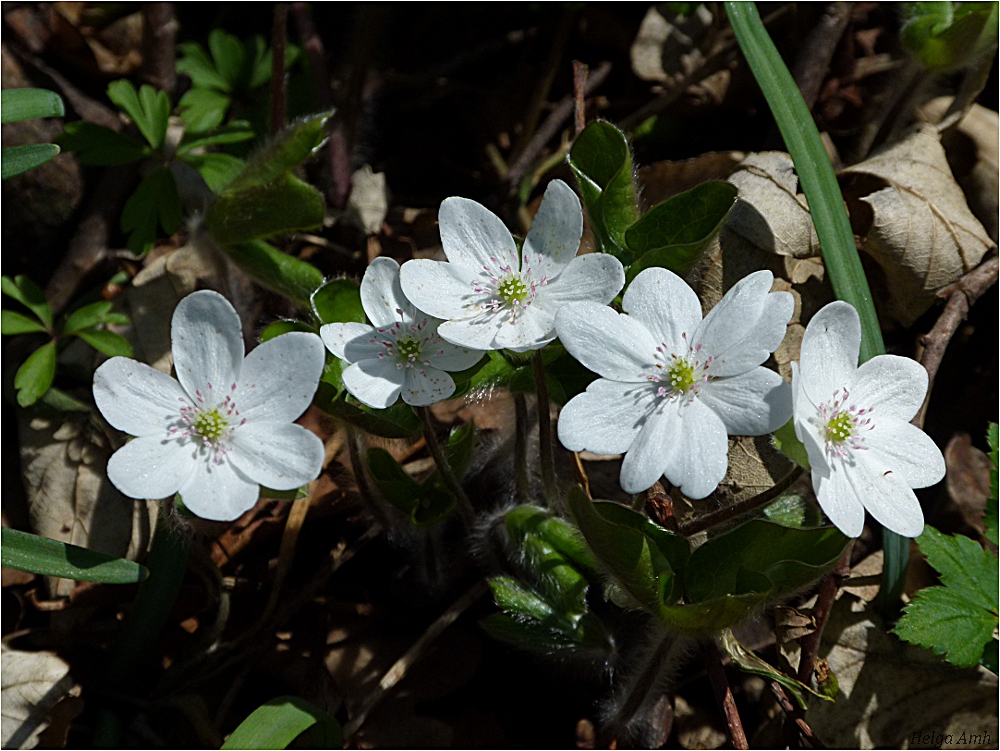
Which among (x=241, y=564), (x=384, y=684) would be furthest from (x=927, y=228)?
(x=241, y=564)

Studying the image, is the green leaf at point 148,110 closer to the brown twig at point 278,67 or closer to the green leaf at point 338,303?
the brown twig at point 278,67

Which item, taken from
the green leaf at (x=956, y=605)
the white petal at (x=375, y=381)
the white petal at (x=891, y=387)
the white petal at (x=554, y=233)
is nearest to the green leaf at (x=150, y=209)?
the white petal at (x=375, y=381)

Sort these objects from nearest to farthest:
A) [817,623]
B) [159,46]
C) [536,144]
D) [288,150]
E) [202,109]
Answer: [817,623]
[288,150]
[202,109]
[159,46]
[536,144]

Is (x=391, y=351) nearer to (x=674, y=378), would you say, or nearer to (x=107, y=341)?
(x=674, y=378)

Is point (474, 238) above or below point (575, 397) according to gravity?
above

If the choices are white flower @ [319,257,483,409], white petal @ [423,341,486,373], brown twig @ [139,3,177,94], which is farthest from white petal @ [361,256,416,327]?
brown twig @ [139,3,177,94]

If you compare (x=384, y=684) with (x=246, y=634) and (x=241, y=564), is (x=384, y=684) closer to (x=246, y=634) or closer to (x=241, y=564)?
(x=246, y=634)

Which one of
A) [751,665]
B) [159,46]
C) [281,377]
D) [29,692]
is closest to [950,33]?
[751,665]

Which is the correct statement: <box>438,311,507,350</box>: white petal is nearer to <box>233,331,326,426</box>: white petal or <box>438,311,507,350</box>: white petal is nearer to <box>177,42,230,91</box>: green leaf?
<box>233,331,326,426</box>: white petal
